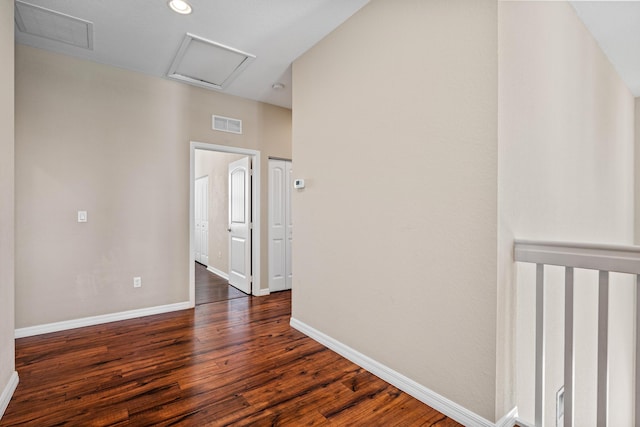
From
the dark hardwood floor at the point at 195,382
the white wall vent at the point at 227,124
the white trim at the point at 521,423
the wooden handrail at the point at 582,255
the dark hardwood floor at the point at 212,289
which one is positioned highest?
the white wall vent at the point at 227,124

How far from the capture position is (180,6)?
238 centimetres

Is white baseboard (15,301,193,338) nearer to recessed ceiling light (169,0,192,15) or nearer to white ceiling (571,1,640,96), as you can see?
recessed ceiling light (169,0,192,15)

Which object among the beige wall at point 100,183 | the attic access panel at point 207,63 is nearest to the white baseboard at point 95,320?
the beige wall at point 100,183

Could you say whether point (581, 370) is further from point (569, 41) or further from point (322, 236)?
point (569, 41)

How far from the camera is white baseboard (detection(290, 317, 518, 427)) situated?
5.56 feet

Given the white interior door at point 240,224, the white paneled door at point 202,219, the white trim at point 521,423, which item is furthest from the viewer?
the white paneled door at point 202,219

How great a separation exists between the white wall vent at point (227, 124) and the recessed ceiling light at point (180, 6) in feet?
5.23

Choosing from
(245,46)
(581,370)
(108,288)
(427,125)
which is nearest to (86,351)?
(108,288)

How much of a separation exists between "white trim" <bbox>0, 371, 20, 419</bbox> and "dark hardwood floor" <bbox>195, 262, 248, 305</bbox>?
202cm

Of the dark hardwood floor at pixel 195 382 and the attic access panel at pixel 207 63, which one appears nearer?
the dark hardwood floor at pixel 195 382

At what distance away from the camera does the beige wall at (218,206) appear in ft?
18.1

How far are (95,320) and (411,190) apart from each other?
346 centimetres

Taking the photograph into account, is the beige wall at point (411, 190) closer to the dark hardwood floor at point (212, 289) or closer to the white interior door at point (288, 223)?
the white interior door at point (288, 223)

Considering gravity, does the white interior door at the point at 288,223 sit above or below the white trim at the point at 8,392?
above
